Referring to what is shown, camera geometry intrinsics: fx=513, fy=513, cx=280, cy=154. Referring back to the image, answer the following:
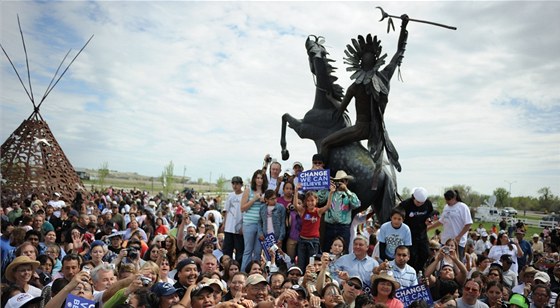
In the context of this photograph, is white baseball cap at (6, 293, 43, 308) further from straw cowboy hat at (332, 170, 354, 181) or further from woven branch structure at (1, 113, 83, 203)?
woven branch structure at (1, 113, 83, 203)

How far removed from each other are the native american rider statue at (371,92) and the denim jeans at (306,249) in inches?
84.7

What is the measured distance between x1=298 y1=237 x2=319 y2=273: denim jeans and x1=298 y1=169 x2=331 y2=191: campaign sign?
0.99m

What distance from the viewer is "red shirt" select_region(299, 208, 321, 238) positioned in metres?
8.27

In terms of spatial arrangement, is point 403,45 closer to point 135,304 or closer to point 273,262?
point 273,262

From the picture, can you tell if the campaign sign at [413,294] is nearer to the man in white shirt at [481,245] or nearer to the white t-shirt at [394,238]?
the white t-shirt at [394,238]

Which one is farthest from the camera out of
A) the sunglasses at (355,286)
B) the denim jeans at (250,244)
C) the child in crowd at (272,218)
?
the denim jeans at (250,244)

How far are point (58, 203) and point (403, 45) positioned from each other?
486 inches

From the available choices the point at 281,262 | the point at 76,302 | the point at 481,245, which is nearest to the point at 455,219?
the point at 281,262

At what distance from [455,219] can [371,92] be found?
104 inches

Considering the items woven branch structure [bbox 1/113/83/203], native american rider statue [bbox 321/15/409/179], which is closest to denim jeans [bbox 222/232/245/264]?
native american rider statue [bbox 321/15/409/179]

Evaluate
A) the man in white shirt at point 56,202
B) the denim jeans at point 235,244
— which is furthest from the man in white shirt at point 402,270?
the man in white shirt at point 56,202

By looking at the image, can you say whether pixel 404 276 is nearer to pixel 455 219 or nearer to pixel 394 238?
pixel 394 238

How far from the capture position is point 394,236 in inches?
283

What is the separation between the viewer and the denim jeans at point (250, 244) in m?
8.81
